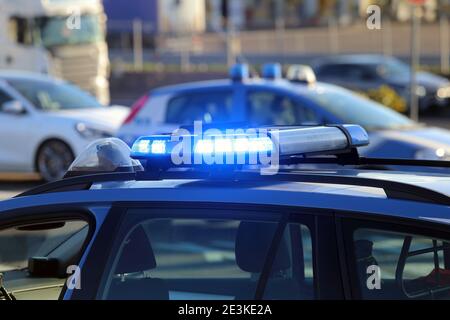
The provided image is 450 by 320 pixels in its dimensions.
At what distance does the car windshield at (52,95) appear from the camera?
12.8m

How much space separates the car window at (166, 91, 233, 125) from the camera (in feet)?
31.8

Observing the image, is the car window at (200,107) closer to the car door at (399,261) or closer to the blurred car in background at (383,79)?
the car door at (399,261)

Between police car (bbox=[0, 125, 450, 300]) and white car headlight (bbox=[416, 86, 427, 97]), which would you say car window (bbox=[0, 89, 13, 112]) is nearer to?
police car (bbox=[0, 125, 450, 300])

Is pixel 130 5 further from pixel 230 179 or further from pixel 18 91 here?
pixel 230 179

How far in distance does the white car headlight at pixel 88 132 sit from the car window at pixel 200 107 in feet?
7.76

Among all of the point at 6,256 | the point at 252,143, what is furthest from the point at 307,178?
the point at 6,256

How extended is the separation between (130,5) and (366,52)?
895 centimetres

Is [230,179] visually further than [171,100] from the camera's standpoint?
No

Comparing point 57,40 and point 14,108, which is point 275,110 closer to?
point 14,108

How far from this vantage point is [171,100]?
33.0 feet

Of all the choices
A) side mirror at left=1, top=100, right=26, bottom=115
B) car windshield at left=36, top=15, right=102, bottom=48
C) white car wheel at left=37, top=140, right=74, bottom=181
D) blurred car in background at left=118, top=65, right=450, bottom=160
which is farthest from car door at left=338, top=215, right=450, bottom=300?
car windshield at left=36, top=15, right=102, bottom=48
